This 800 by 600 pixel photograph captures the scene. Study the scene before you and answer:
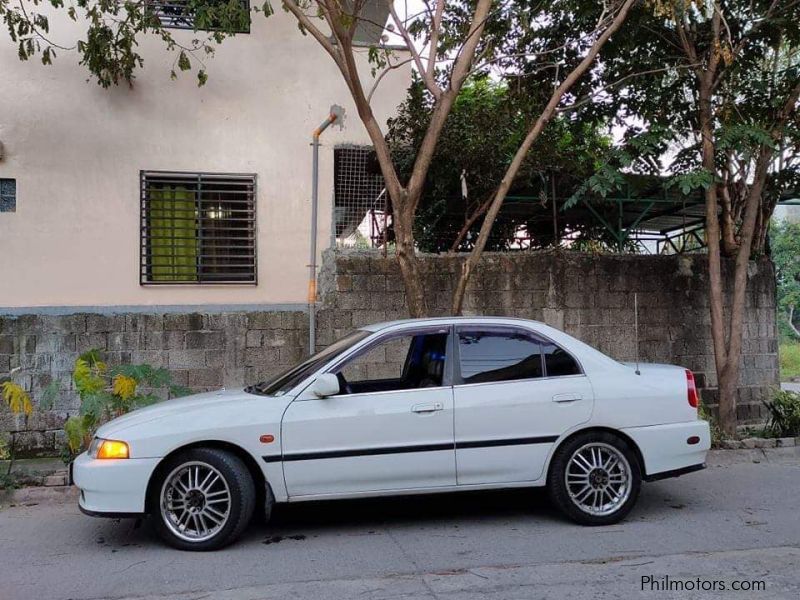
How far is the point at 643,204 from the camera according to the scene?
10.5 metres

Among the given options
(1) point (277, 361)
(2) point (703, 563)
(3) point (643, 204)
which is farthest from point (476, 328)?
(3) point (643, 204)

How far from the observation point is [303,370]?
5449mm

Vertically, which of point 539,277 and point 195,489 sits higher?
point 539,277

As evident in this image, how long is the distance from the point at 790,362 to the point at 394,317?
17.2 m

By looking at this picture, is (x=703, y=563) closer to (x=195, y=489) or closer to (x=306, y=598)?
(x=306, y=598)

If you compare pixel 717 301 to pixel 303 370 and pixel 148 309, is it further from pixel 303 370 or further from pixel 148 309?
pixel 148 309

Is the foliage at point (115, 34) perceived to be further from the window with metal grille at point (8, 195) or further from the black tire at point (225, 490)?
the black tire at point (225, 490)

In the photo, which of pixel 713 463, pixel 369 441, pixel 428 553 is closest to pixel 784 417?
pixel 713 463

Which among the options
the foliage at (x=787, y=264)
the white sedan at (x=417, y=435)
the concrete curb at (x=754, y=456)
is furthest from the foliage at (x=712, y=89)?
the foliage at (x=787, y=264)

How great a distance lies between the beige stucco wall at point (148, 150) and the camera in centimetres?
861

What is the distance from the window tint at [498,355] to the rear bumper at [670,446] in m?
0.85

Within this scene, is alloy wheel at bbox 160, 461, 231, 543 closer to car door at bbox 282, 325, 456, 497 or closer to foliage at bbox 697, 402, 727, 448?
car door at bbox 282, 325, 456, 497

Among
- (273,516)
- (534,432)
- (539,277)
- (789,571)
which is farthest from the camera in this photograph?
(539,277)

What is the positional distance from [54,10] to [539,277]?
266 inches
